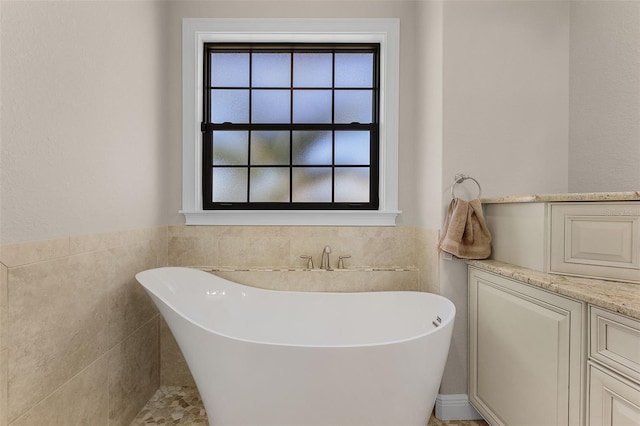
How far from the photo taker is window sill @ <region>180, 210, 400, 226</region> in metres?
2.06

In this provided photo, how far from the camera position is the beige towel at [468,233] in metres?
1.58

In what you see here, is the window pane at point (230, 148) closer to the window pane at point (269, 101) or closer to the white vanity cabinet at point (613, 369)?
the window pane at point (269, 101)

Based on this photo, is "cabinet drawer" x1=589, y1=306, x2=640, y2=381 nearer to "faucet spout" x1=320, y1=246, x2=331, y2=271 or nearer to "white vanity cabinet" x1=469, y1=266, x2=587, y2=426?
"white vanity cabinet" x1=469, y1=266, x2=587, y2=426

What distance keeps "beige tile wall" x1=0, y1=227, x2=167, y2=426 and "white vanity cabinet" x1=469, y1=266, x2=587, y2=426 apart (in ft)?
6.04

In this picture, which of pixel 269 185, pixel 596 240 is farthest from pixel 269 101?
pixel 596 240

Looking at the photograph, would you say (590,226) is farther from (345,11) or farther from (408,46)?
(345,11)

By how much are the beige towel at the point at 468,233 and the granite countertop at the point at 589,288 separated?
225mm

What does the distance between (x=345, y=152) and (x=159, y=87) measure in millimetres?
1317

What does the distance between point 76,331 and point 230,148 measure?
140cm

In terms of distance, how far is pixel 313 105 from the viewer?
2.21 metres

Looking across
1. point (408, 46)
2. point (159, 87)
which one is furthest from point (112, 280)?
point (408, 46)

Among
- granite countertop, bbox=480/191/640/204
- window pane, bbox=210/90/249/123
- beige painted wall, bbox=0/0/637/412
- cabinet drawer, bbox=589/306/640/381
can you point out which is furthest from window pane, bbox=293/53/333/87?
cabinet drawer, bbox=589/306/640/381

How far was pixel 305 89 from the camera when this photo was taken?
2.19m

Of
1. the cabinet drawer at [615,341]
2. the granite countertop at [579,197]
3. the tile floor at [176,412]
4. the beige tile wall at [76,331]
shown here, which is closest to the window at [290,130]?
the beige tile wall at [76,331]
